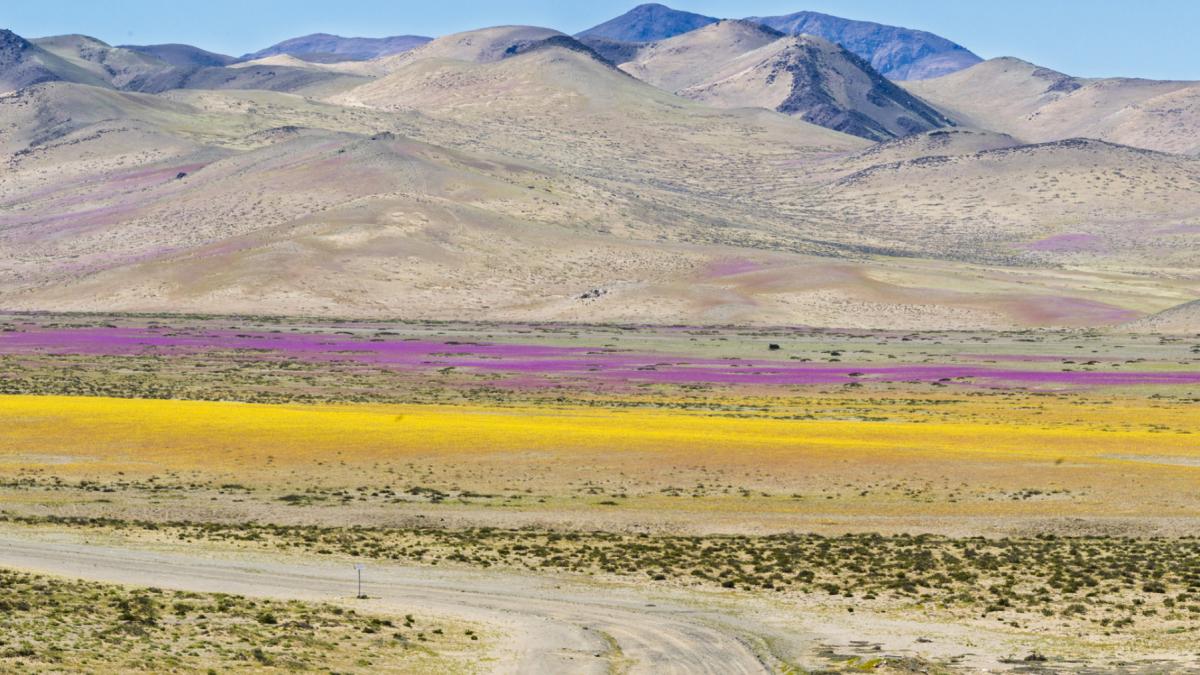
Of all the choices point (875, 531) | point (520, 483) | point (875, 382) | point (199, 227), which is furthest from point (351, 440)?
point (199, 227)

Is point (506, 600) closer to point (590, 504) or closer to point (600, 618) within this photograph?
point (600, 618)

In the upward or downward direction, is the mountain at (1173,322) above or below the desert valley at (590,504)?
above

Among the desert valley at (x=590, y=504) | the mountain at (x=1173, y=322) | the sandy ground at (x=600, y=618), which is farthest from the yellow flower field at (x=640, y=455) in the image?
the mountain at (x=1173, y=322)

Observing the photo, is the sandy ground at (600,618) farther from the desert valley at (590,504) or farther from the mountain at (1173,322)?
the mountain at (1173,322)

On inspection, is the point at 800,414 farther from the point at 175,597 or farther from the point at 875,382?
the point at 175,597

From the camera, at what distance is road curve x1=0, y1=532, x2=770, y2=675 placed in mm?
29188

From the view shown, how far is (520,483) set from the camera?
Result: 172 ft

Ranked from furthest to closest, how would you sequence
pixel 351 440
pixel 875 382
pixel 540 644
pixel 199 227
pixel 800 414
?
1. pixel 199 227
2. pixel 875 382
3. pixel 800 414
4. pixel 351 440
5. pixel 540 644

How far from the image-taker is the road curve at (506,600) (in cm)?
2919

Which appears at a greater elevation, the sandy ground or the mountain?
the mountain

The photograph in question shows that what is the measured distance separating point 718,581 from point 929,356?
3319 inches

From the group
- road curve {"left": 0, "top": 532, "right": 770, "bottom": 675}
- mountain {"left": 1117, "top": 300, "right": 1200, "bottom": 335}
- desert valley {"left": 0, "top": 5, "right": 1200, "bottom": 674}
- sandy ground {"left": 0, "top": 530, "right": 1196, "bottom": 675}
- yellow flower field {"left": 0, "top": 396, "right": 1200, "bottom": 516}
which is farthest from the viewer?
mountain {"left": 1117, "top": 300, "right": 1200, "bottom": 335}

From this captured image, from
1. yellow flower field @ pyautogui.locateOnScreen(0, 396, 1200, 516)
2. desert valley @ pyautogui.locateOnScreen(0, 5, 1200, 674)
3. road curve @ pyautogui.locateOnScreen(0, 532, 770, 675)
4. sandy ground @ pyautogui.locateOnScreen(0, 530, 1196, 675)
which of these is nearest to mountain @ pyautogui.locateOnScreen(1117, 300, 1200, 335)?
desert valley @ pyautogui.locateOnScreen(0, 5, 1200, 674)

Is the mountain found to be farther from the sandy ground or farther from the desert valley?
the sandy ground
